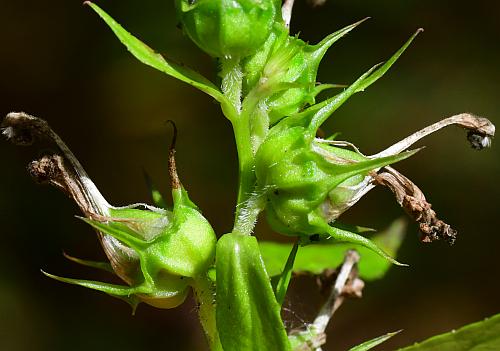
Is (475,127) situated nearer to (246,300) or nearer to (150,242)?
(246,300)

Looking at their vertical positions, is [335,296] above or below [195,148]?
above

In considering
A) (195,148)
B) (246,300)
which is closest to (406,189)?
(246,300)

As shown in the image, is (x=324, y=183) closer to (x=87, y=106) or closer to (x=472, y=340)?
(x=472, y=340)

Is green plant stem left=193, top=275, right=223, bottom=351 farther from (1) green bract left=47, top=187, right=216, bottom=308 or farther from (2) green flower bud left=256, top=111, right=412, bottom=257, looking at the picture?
(2) green flower bud left=256, top=111, right=412, bottom=257

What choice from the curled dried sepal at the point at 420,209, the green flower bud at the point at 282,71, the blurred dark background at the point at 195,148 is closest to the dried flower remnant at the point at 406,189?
the curled dried sepal at the point at 420,209

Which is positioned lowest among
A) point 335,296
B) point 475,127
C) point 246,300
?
point 335,296

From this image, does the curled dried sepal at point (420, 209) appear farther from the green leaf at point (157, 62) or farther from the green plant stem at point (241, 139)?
the green leaf at point (157, 62)

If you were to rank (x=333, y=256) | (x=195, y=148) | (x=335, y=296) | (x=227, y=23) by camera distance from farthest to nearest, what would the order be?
(x=195, y=148)
(x=333, y=256)
(x=335, y=296)
(x=227, y=23)
